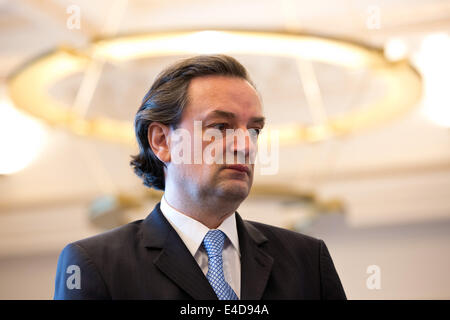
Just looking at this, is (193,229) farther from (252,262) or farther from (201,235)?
(252,262)

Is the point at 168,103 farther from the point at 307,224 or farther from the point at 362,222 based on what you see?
the point at 362,222

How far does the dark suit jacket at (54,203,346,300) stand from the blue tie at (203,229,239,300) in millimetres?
31

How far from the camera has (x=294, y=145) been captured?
843 cm

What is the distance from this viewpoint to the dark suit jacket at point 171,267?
144 cm

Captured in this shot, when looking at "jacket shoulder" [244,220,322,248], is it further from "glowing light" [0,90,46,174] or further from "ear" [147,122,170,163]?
"glowing light" [0,90,46,174]

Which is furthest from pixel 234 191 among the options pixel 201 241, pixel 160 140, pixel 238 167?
pixel 160 140

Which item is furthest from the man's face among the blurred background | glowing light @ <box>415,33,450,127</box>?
glowing light @ <box>415,33,450,127</box>

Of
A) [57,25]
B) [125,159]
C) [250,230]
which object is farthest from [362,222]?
[250,230]

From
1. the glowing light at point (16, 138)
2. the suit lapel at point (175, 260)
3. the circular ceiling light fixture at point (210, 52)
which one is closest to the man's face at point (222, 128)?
the suit lapel at point (175, 260)

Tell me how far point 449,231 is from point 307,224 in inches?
112

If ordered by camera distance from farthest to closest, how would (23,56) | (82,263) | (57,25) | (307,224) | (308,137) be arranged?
1. (23,56)
2. (57,25)
3. (307,224)
4. (308,137)
5. (82,263)

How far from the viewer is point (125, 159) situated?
9531 millimetres

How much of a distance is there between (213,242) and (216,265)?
53 mm

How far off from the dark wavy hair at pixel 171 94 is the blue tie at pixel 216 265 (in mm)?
260
